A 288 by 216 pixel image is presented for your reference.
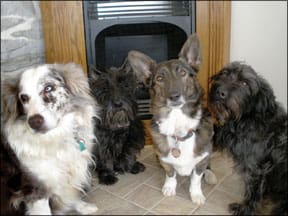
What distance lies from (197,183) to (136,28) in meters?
1.34

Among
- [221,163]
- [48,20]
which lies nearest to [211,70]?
[221,163]

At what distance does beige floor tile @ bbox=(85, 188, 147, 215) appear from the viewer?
162 centimetres

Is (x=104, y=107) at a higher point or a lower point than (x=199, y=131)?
higher

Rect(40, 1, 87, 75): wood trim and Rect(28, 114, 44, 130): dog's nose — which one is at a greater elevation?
Rect(40, 1, 87, 75): wood trim

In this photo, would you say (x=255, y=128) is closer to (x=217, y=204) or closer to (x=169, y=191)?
(x=217, y=204)

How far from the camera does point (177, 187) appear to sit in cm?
184

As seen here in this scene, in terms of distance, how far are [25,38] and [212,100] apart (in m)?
1.41

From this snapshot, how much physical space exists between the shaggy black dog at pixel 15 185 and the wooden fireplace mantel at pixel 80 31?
0.93 metres

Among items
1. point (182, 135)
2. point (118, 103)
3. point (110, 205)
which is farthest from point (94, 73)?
point (110, 205)

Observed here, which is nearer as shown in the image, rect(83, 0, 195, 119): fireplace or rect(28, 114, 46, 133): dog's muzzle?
rect(28, 114, 46, 133): dog's muzzle

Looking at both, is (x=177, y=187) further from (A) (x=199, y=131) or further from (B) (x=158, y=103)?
(B) (x=158, y=103)

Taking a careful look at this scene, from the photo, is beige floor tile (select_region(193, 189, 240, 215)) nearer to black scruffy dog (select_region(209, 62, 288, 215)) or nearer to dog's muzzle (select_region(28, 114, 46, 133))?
black scruffy dog (select_region(209, 62, 288, 215))

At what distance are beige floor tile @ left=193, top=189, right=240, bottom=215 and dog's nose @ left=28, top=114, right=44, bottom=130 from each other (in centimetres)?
92

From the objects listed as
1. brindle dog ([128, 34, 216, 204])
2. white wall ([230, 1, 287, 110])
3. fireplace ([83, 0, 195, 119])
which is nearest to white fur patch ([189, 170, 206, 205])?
brindle dog ([128, 34, 216, 204])
